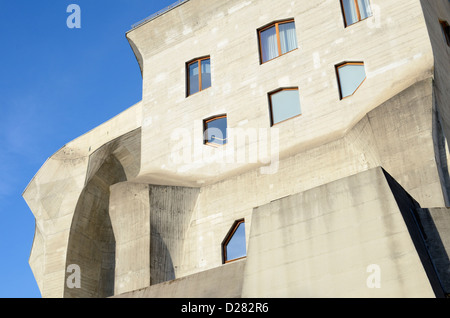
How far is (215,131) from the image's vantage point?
21.3m

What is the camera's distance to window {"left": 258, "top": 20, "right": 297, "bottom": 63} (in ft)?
69.5

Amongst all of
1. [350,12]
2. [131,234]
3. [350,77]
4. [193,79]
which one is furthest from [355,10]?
[131,234]

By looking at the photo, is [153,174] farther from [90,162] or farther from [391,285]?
[391,285]

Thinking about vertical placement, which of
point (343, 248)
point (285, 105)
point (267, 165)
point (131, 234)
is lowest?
point (343, 248)

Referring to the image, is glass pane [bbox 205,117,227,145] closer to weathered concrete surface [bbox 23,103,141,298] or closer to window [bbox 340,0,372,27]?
weathered concrete surface [bbox 23,103,141,298]

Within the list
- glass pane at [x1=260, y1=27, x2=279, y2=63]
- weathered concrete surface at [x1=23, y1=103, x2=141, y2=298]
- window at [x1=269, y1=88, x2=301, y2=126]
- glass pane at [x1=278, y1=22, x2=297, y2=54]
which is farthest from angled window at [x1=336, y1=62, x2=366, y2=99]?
weathered concrete surface at [x1=23, y1=103, x2=141, y2=298]

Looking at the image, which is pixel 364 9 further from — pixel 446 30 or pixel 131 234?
pixel 131 234

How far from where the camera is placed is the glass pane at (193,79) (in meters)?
22.9

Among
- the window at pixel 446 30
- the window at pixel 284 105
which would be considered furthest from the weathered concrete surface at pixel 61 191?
the window at pixel 446 30

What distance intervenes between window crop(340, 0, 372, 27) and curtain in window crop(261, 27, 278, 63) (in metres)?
2.80

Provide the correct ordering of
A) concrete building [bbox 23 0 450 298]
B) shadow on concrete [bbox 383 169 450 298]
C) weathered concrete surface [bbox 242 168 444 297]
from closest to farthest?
weathered concrete surface [bbox 242 168 444 297], shadow on concrete [bbox 383 169 450 298], concrete building [bbox 23 0 450 298]

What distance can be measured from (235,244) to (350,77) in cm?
671

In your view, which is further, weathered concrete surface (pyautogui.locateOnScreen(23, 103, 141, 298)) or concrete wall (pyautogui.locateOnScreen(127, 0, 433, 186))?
weathered concrete surface (pyautogui.locateOnScreen(23, 103, 141, 298))
